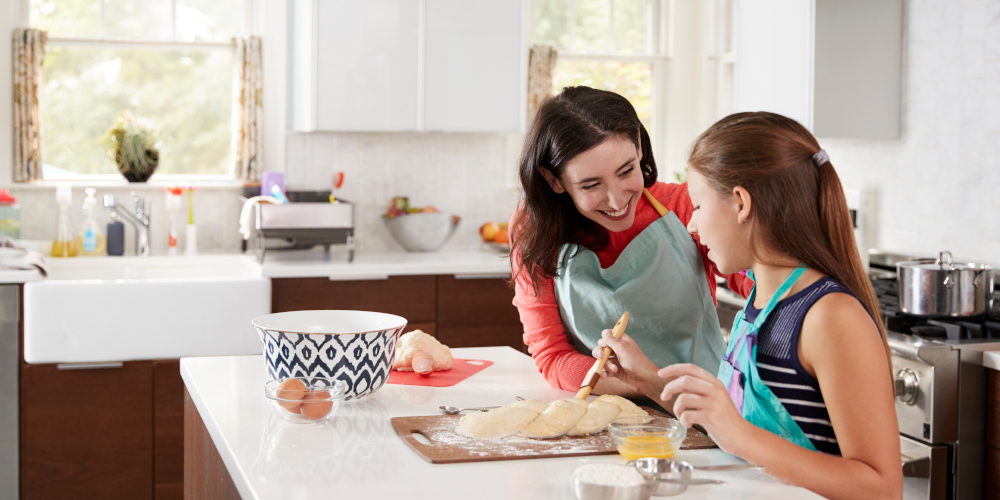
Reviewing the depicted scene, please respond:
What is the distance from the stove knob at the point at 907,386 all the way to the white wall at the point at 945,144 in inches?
27.7

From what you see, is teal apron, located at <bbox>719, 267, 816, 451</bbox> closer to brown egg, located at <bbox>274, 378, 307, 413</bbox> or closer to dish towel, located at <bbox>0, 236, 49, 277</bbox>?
brown egg, located at <bbox>274, 378, 307, 413</bbox>

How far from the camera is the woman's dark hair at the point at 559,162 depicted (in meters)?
1.63

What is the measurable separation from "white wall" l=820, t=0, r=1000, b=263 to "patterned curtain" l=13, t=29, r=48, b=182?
128 inches

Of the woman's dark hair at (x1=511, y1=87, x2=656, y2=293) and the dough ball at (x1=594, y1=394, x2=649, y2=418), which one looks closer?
the dough ball at (x1=594, y1=394, x2=649, y2=418)

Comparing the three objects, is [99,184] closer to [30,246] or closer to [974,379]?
[30,246]

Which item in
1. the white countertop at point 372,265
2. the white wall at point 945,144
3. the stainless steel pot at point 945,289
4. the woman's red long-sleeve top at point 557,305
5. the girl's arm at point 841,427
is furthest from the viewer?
the white countertop at point 372,265

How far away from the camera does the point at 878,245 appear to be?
10.5ft

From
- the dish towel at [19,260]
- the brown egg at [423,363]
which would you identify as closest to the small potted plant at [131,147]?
the dish towel at [19,260]

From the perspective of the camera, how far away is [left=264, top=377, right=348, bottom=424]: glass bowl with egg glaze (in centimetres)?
130

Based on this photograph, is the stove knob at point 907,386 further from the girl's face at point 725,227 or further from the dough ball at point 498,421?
the dough ball at point 498,421

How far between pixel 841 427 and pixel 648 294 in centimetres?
67

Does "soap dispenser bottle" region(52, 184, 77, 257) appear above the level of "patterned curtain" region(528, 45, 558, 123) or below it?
below

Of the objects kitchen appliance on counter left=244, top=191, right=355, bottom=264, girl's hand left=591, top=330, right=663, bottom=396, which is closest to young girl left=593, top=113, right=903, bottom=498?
girl's hand left=591, top=330, right=663, bottom=396

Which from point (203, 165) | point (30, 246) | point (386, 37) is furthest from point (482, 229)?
point (30, 246)
